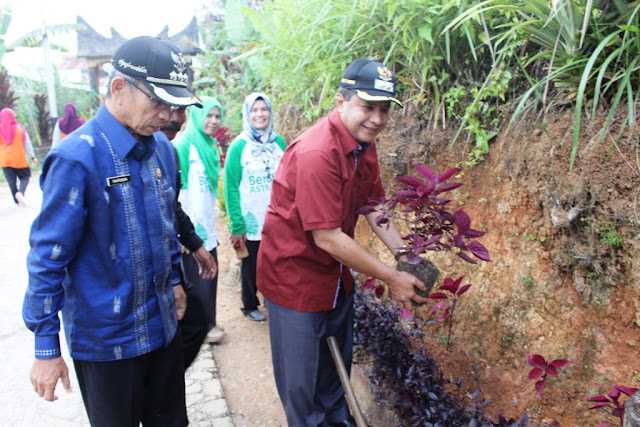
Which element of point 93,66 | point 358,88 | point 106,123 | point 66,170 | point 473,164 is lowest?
point 93,66

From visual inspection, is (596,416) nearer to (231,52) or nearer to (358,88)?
(358,88)

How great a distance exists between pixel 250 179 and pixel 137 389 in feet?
7.08

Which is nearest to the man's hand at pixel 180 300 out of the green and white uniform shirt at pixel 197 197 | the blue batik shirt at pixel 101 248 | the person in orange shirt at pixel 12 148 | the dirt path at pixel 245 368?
the blue batik shirt at pixel 101 248

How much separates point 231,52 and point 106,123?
9712mm

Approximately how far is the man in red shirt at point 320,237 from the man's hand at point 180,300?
0.39 meters

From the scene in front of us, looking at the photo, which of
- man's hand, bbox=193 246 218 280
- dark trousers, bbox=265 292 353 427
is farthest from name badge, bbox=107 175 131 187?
dark trousers, bbox=265 292 353 427

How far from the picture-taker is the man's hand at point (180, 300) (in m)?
2.22

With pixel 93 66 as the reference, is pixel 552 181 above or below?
above

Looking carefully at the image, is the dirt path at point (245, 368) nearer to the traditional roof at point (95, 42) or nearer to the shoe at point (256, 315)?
the shoe at point (256, 315)

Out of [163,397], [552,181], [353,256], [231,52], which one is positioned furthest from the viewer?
[231,52]

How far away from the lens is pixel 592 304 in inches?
84.1

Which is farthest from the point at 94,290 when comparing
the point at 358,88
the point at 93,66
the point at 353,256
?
the point at 93,66

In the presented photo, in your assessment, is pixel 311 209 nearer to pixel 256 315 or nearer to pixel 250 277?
pixel 250 277

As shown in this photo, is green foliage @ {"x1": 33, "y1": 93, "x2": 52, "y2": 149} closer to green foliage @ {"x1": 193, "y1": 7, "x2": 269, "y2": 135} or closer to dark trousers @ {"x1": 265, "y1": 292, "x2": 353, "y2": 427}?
green foliage @ {"x1": 193, "y1": 7, "x2": 269, "y2": 135}
